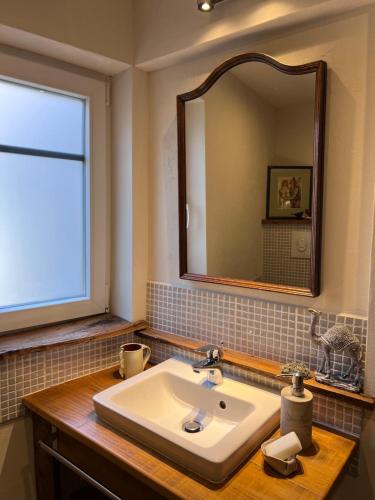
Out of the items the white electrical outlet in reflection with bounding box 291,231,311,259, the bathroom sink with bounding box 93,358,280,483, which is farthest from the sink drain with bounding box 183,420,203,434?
the white electrical outlet in reflection with bounding box 291,231,311,259

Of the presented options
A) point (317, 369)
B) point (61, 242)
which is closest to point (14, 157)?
point (61, 242)

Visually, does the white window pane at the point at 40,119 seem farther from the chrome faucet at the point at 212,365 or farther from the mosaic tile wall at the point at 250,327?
the chrome faucet at the point at 212,365

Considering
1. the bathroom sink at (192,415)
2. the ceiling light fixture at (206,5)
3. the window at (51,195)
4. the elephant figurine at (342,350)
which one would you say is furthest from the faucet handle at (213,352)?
the ceiling light fixture at (206,5)

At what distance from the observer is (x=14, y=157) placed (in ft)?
4.80

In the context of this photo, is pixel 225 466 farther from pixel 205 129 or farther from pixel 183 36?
pixel 183 36

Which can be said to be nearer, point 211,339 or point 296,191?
point 296,191

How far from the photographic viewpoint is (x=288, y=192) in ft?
4.04

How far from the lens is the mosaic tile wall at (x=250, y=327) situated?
1133 mm

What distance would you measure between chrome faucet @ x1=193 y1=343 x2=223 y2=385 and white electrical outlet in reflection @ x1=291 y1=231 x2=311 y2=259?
44cm

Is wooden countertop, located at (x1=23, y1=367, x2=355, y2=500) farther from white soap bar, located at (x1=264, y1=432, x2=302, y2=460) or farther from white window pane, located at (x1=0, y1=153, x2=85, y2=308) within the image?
white window pane, located at (x1=0, y1=153, x2=85, y2=308)

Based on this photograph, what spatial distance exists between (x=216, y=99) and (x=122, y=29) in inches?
21.4

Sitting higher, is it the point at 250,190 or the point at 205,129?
the point at 205,129

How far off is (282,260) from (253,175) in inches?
12.6

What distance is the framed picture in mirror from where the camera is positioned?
1.20 meters
